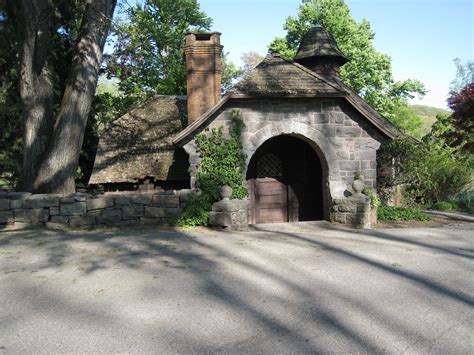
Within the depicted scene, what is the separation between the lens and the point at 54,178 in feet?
32.6

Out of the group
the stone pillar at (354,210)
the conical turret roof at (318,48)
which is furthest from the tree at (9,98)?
the stone pillar at (354,210)

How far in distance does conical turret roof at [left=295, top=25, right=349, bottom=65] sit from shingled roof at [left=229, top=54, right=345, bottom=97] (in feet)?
11.8

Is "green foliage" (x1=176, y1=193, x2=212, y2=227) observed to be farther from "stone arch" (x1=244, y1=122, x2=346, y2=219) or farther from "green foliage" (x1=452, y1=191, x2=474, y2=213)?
"green foliage" (x1=452, y1=191, x2=474, y2=213)

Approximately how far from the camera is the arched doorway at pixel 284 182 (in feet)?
42.5

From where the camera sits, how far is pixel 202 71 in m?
12.3

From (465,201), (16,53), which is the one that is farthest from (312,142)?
(16,53)

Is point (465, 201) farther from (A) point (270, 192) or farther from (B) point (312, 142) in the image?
(B) point (312, 142)

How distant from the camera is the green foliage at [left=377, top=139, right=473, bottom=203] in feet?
42.1

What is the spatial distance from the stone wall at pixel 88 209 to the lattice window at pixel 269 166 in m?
3.68

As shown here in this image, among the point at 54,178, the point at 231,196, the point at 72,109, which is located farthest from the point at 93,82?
the point at 231,196

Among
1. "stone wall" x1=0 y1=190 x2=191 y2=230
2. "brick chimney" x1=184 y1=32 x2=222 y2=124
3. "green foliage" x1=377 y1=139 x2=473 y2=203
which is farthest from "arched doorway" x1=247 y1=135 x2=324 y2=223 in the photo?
"stone wall" x1=0 y1=190 x2=191 y2=230

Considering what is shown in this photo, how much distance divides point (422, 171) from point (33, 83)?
1179 centimetres

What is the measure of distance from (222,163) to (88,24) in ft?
16.4

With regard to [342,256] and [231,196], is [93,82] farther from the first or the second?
[342,256]
